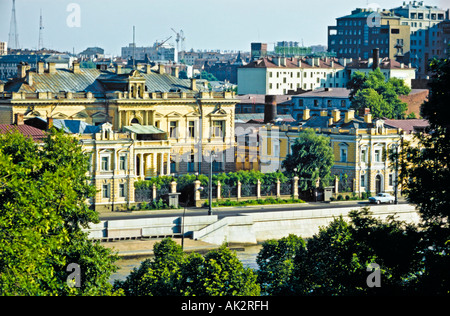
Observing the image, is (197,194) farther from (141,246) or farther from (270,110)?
(270,110)

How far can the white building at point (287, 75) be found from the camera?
13888 cm

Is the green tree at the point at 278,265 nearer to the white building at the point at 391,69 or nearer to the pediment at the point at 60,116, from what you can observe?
the pediment at the point at 60,116

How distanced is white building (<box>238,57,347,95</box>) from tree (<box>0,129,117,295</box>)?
98.4m

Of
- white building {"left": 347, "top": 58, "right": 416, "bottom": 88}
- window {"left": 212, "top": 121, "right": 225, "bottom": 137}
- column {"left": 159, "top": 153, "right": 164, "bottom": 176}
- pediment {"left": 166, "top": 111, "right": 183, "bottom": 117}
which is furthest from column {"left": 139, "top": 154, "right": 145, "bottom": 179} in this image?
white building {"left": 347, "top": 58, "right": 416, "bottom": 88}

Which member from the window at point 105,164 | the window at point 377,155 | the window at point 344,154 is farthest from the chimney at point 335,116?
the window at point 105,164

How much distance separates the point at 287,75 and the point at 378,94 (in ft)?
107

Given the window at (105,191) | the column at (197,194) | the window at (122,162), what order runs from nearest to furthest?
the window at (105,191), the column at (197,194), the window at (122,162)

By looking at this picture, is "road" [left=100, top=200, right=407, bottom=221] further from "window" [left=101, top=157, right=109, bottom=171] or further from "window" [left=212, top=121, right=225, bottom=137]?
"window" [left=212, top=121, right=225, bottom=137]

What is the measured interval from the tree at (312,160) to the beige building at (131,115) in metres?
7.53

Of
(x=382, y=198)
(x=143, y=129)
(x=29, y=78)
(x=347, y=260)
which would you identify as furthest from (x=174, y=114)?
(x=347, y=260)

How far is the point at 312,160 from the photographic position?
7569 cm

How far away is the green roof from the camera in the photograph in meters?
75.2

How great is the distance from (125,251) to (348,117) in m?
27.6
